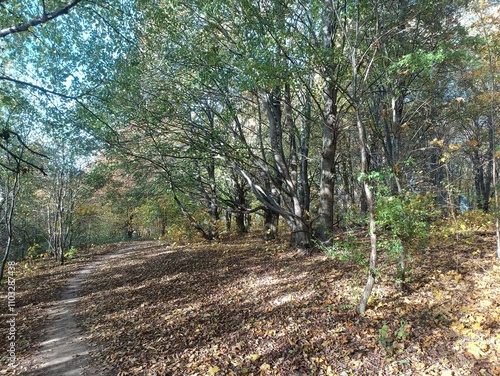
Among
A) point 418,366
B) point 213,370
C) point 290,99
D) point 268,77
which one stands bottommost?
point 213,370

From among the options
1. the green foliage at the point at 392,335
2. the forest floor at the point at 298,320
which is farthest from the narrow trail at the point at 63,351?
the green foliage at the point at 392,335

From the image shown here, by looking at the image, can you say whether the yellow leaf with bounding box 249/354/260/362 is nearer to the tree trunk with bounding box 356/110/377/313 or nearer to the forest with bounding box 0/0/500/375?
the forest with bounding box 0/0/500/375

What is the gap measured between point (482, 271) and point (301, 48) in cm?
531

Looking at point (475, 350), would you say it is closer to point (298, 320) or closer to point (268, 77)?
point (298, 320)

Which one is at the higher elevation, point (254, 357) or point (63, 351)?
point (254, 357)

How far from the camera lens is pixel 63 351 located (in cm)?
530

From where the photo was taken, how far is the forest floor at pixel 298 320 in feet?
11.7

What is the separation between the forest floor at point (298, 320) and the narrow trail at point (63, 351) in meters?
0.12

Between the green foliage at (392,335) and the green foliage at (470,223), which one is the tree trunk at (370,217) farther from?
the green foliage at (470,223)

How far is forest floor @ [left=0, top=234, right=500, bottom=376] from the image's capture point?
11.7 ft

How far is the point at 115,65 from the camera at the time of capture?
5.86 meters

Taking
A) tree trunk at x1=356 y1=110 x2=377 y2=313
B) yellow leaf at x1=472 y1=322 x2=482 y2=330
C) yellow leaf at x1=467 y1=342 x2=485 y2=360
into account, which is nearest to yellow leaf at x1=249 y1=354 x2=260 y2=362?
tree trunk at x1=356 y1=110 x2=377 y2=313

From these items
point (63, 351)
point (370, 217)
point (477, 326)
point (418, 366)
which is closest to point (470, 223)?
point (477, 326)

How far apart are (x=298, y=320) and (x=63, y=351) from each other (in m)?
4.41
